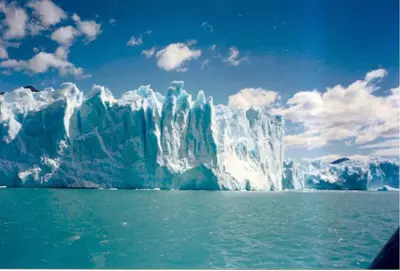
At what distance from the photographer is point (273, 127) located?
53.0 m

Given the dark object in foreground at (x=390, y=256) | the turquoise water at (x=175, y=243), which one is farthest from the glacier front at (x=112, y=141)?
the dark object in foreground at (x=390, y=256)

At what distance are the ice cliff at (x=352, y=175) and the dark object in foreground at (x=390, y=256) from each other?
61198mm

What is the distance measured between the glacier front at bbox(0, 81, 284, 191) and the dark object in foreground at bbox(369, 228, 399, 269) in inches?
1379

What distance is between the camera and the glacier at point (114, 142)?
34906 millimetres

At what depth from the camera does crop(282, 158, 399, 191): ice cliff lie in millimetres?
65625

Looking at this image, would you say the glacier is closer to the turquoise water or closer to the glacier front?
the glacier front

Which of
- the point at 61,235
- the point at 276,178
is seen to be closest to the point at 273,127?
the point at 276,178

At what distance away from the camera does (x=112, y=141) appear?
38.1m

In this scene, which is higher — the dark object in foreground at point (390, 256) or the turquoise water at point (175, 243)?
the dark object in foreground at point (390, 256)

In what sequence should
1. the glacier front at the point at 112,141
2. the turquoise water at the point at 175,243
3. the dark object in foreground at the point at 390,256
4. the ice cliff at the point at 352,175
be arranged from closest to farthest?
the dark object in foreground at the point at 390,256, the turquoise water at the point at 175,243, the glacier front at the point at 112,141, the ice cliff at the point at 352,175

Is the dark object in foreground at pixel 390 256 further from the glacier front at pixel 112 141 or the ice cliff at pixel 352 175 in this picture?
the ice cliff at pixel 352 175

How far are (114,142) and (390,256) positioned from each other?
121ft

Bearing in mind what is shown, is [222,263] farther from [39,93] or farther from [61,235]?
[39,93]

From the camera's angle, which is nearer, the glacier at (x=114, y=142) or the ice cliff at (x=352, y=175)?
the glacier at (x=114, y=142)
